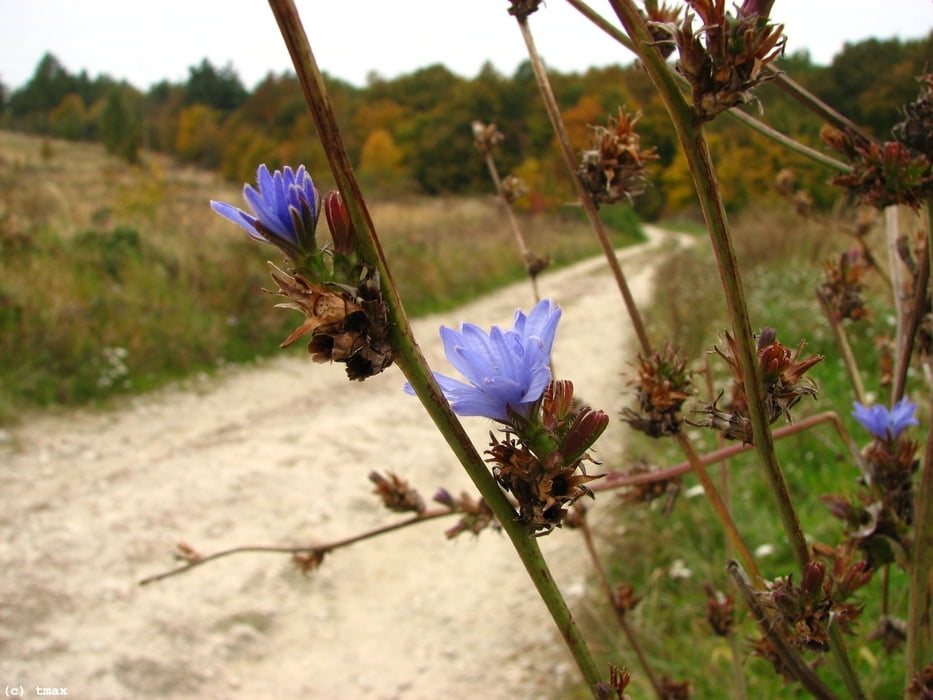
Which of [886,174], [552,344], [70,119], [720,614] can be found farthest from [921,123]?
[70,119]

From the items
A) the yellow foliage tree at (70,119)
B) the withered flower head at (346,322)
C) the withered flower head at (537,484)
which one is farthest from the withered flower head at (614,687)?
the yellow foliage tree at (70,119)

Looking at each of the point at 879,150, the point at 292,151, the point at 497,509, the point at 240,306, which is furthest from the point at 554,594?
the point at 292,151

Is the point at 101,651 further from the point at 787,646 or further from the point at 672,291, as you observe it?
the point at 672,291

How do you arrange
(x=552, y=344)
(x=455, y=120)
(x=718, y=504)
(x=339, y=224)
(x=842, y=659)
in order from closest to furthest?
(x=339, y=224) → (x=552, y=344) → (x=842, y=659) → (x=718, y=504) → (x=455, y=120)

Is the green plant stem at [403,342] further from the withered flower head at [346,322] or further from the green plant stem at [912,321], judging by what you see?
the green plant stem at [912,321]

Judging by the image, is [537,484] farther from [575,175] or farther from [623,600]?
[623,600]
